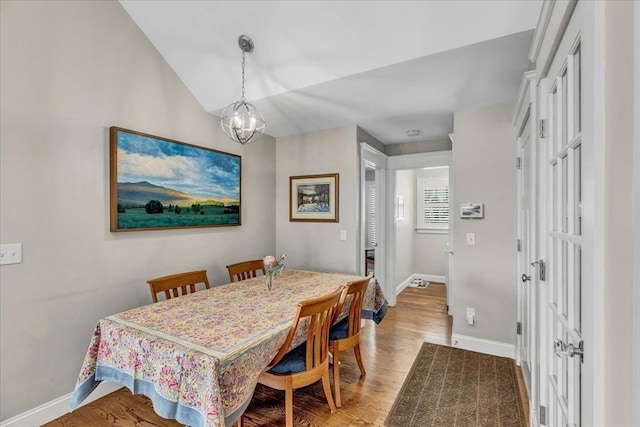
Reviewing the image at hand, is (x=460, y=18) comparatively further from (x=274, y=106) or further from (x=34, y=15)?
(x=34, y=15)

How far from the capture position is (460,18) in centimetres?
→ 180

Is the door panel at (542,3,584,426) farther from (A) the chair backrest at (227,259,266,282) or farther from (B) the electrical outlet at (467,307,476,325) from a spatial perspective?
(A) the chair backrest at (227,259,266,282)

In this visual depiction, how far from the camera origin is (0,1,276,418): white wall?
184 cm

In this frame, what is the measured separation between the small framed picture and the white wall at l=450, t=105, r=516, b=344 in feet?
0.12

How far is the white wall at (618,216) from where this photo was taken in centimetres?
63

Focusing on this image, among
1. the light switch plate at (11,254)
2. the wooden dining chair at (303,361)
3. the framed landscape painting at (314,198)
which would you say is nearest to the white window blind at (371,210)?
the framed landscape painting at (314,198)

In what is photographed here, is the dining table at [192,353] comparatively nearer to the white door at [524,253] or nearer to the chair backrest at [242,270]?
the chair backrest at [242,270]

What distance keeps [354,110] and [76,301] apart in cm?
277

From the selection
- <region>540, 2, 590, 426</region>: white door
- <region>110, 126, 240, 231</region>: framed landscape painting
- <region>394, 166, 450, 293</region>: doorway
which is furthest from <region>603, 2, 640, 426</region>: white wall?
<region>394, 166, 450, 293</region>: doorway

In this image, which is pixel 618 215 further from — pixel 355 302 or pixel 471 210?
pixel 471 210

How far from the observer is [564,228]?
1.25 meters

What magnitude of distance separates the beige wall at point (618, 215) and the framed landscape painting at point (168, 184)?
8.92 ft

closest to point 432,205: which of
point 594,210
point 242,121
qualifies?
point 242,121

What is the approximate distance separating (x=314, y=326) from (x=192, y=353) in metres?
0.71
